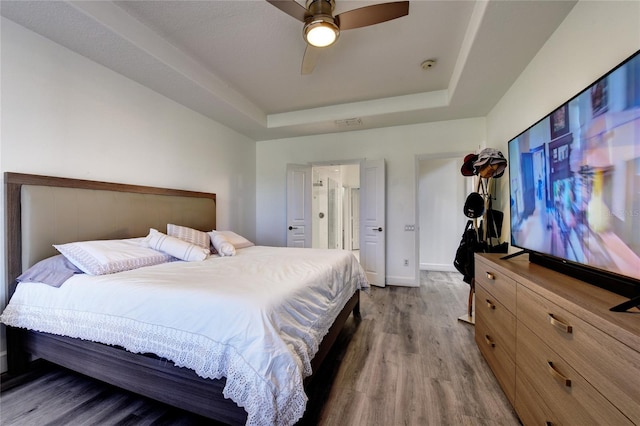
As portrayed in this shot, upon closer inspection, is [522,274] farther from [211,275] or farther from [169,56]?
[169,56]

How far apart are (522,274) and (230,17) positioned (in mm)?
2701

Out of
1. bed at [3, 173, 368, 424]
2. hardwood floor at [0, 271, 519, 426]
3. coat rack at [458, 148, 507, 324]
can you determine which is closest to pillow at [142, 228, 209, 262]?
bed at [3, 173, 368, 424]

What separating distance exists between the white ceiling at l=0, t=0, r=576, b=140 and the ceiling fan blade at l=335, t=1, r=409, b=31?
0.93ft

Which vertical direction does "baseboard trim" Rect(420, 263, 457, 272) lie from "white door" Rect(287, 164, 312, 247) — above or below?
below

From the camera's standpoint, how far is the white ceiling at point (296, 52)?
1.86 m

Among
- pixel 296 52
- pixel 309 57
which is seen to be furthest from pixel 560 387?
pixel 296 52

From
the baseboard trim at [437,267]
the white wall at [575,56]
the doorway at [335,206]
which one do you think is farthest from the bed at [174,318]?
the baseboard trim at [437,267]

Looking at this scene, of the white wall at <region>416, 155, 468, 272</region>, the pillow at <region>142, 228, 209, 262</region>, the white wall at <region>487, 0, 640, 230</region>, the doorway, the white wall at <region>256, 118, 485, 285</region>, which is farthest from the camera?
the doorway

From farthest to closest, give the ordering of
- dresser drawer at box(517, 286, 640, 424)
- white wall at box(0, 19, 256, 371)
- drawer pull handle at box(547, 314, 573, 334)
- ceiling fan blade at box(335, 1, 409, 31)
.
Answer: white wall at box(0, 19, 256, 371) < ceiling fan blade at box(335, 1, 409, 31) < drawer pull handle at box(547, 314, 573, 334) < dresser drawer at box(517, 286, 640, 424)

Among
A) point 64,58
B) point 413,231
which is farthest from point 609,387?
point 64,58

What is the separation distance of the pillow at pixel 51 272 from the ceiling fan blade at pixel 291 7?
218cm

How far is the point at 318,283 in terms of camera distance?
1.71 metres

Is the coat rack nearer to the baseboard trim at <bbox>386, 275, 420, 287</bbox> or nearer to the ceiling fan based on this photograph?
the baseboard trim at <bbox>386, 275, 420, 287</bbox>

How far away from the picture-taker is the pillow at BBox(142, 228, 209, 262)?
2.22 m
